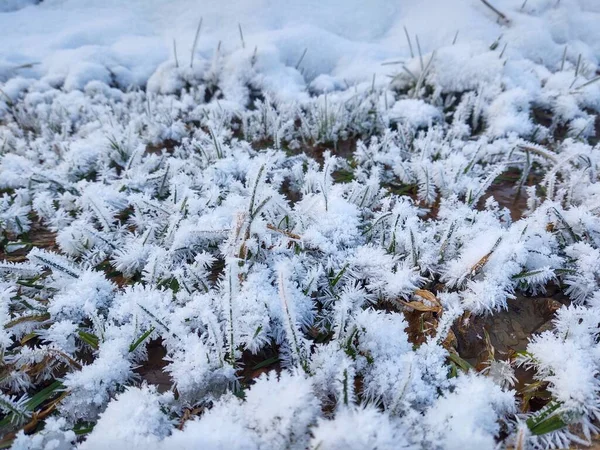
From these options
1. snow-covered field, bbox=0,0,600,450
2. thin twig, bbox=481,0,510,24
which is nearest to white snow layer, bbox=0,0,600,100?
thin twig, bbox=481,0,510,24

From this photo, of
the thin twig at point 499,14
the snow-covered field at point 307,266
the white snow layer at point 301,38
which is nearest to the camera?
the snow-covered field at point 307,266

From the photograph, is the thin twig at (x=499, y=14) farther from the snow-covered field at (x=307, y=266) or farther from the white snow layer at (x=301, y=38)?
the snow-covered field at (x=307, y=266)

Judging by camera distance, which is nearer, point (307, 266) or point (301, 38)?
point (307, 266)

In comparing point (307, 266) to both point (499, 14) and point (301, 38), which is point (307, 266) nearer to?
point (301, 38)

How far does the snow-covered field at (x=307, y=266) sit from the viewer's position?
3.58 feet

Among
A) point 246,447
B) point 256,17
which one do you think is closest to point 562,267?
point 246,447

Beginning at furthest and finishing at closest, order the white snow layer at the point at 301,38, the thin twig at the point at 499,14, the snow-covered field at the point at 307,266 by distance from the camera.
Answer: the thin twig at the point at 499,14, the white snow layer at the point at 301,38, the snow-covered field at the point at 307,266

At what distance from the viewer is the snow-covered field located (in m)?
1.09

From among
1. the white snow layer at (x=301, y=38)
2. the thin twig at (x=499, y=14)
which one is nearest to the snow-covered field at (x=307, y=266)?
the white snow layer at (x=301, y=38)

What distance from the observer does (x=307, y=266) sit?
160 cm

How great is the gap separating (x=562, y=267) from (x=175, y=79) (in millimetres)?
3460

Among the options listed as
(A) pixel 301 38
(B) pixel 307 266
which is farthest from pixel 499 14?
(B) pixel 307 266

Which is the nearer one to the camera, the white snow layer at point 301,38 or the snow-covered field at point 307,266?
the snow-covered field at point 307,266

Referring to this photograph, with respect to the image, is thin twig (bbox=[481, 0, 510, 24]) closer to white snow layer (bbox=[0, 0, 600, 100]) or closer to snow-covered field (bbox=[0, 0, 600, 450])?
white snow layer (bbox=[0, 0, 600, 100])
